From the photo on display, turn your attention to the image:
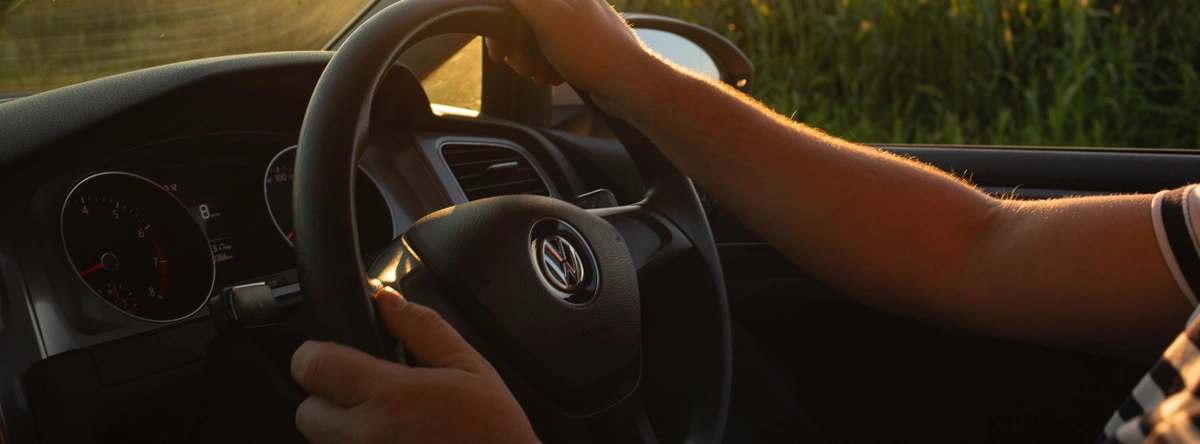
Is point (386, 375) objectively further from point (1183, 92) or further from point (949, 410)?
point (1183, 92)

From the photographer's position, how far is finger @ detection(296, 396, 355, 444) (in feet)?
2.93

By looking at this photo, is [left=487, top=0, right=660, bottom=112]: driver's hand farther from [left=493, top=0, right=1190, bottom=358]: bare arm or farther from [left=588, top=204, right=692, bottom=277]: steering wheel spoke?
[left=588, top=204, right=692, bottom=277]: steering wheel spoke

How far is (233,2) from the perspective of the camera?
186 cm

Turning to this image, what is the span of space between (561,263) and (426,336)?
0.92 ft

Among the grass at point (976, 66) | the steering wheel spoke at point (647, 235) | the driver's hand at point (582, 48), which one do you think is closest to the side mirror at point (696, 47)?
the steering wheel spoke at point (647, 235)

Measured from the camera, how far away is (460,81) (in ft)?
8.15

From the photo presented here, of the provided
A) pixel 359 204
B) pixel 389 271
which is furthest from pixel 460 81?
pixel 389 271

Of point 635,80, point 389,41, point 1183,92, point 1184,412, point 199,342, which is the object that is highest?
point 389,41

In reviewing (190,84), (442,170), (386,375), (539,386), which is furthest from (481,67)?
(386,375)

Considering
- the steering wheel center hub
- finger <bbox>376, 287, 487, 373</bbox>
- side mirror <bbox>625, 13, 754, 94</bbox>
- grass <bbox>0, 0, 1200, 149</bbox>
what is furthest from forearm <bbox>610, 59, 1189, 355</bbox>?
grass <bbox>0, 0, 1200, 149</bbox>

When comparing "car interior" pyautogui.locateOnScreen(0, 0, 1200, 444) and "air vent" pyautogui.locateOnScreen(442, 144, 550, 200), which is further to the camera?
"air vent" pyautogui.locateOnScreen(442, 144, 550, 200)

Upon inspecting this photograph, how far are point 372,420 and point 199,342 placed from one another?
62 centimetres

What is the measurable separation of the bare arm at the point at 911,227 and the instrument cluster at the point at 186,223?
22.5 inches

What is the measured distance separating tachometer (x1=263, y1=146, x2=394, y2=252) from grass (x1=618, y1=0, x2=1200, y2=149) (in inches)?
167
